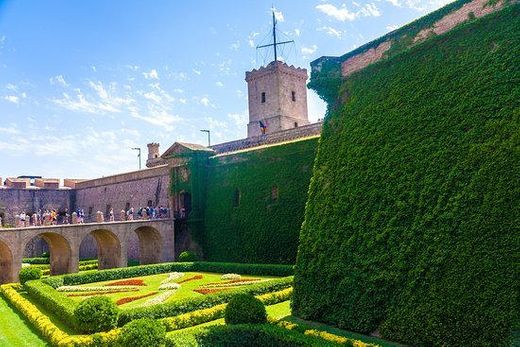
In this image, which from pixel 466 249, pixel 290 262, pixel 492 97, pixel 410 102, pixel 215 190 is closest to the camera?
pixel 466 249

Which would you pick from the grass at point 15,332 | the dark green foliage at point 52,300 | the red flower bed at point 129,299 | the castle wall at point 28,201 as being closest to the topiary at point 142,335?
the dark green foliage at point 52,300

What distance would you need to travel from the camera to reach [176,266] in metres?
24.3

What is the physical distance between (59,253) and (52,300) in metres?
10.7

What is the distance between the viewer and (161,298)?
53.2ft

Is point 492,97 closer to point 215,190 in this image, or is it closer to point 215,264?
point 215,264

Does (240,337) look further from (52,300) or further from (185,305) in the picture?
(52,300)

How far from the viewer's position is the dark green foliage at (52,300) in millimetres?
13458

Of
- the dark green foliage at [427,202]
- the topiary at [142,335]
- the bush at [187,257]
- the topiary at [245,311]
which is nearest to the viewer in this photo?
the dark green foliage at [427,202]

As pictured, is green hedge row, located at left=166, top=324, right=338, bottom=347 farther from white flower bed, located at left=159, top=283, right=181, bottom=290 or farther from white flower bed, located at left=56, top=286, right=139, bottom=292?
white flower bed, located at left=56, top=286, right=139, bottom=292

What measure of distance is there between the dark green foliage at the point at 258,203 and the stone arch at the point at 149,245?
308 centimetres

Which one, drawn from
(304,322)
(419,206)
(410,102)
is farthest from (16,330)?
(410,102)

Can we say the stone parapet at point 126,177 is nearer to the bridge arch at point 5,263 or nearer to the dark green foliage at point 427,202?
the bridge arch at point 5,263

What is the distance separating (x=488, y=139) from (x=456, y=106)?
136 cm

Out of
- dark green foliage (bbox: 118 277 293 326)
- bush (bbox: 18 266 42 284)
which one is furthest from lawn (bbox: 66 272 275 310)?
bush (bbox: 18 266 42 284)
